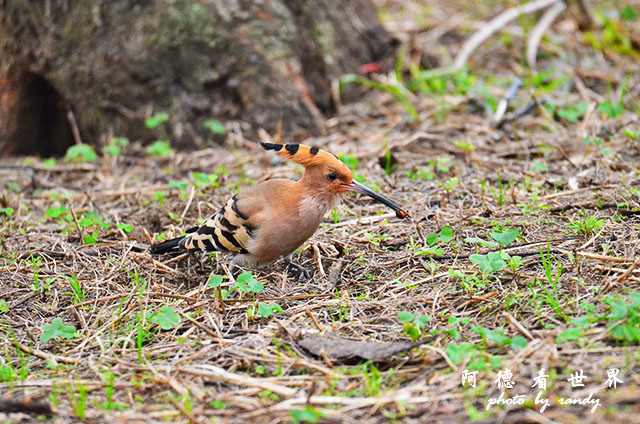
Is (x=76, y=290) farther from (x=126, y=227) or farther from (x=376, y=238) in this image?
(x=376, y=238)

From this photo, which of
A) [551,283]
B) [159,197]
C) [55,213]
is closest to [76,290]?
[55,213]

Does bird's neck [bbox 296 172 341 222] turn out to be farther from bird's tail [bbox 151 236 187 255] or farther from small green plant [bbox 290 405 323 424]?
small green plant [bbox 290 405 323 424]

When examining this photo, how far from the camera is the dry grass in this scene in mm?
2410

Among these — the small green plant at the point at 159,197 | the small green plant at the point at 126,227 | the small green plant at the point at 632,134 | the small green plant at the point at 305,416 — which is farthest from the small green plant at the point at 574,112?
the small green plant at the point at 305,416

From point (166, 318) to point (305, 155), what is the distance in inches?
46.1

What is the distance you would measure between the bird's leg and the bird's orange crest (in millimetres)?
533

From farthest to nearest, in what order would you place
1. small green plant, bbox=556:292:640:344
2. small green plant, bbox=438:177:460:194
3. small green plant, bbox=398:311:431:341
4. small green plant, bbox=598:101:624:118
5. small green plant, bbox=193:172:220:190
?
small green plant, bbox=598:101:624:118 → small green plant, bbox=193:172:220:190 → small green plant, bbox=438:177:460:194 → small green plant, bbox=398:311:431:341 → small green plant, bbox=556:292:640:344

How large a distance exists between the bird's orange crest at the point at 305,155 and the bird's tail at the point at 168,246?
74cm

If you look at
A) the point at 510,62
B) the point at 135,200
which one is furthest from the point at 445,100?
the point at 135,200

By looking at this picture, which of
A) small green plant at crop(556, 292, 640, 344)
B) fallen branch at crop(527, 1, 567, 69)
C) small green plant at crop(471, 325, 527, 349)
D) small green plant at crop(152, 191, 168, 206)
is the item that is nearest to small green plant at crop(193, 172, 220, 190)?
small green plant at crop(152, 191, 168, 206)

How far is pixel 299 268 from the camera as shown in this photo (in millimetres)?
3625

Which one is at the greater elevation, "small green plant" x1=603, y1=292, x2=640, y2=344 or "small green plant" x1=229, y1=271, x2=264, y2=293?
"small green plant" x1=603, y1=292, x2=640, y2=344

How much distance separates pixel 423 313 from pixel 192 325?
41.9 inches

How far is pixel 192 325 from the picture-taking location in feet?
10.1
